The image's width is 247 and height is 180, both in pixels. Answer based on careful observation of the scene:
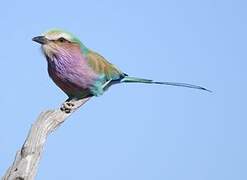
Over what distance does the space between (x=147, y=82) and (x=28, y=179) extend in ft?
4.59

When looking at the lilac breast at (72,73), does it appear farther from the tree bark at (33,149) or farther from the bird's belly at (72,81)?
the tree bark at (33,149)

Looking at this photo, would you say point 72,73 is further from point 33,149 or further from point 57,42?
point 33,149

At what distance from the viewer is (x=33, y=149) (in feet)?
8.70

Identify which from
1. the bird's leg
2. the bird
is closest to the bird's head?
the bird

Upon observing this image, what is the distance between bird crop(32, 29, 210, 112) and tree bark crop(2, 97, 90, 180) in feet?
0.81

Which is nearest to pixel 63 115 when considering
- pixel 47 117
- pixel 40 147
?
pixel 47 117

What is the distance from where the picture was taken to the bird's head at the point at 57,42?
10.4 feet

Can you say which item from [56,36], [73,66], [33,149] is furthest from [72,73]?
[33,149]

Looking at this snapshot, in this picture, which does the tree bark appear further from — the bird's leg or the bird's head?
the bird's head

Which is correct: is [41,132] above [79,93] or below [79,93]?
below

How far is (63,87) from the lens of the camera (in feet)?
10.9

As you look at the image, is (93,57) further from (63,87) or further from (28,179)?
(28,179)

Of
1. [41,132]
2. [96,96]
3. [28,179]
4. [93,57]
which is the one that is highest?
[93,57]

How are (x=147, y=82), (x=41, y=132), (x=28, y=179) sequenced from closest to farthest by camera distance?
(x=28, y=179) → (x=41, y=132) → (x=147, y=82)
